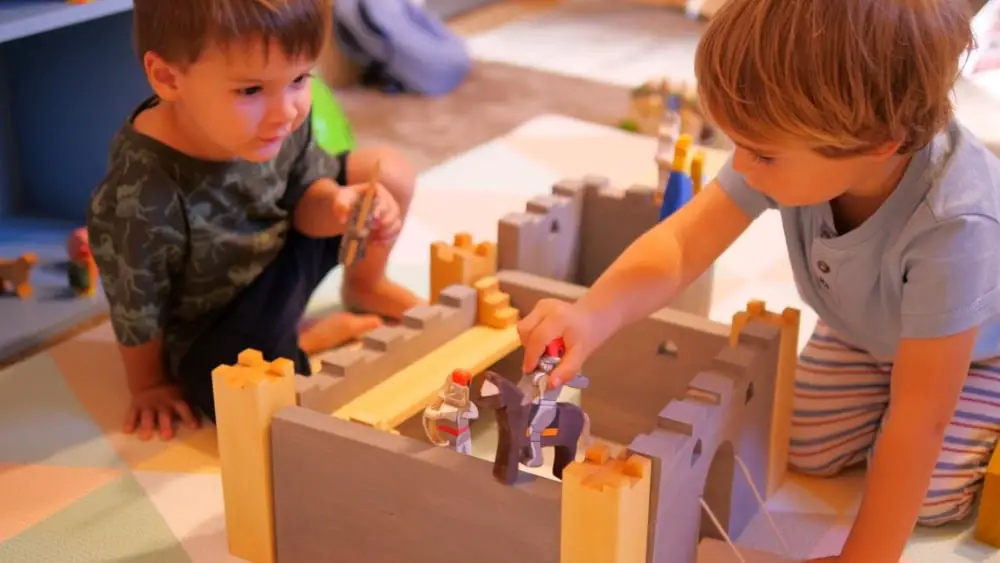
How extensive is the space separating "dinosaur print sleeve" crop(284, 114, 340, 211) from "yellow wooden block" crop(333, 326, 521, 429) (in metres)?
0.26

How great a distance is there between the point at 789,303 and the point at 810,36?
693 millimetres

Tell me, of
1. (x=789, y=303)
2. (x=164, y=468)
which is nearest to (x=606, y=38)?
(x=789, y=303)

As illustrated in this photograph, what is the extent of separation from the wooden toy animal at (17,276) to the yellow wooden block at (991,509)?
104cm

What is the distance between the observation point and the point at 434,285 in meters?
1.20

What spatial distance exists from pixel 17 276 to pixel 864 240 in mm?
964

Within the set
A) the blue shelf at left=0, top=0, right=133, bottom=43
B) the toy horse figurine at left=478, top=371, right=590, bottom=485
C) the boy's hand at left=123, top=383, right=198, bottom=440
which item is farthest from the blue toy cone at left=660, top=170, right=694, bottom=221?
the blue shelf at left=0, top=0, right=133, bottom=43

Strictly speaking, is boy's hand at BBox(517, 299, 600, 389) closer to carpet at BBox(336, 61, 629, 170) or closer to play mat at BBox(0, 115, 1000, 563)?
play mat at BBox(0, 115, 1000, 563)

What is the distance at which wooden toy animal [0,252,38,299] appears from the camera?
4.49 feet

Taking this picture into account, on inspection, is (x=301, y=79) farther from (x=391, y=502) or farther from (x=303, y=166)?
(x=391, y=502)

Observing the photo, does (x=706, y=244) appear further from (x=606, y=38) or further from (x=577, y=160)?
(x=606, y=38)

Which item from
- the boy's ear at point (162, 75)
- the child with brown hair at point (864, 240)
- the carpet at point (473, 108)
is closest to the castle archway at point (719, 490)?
the child with brown hair at point (864, 240)

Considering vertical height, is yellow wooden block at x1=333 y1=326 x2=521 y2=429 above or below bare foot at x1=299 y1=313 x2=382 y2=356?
above

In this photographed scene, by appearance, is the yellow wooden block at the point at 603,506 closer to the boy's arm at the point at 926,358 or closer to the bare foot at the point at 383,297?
the boy's arm at the point at 926,358

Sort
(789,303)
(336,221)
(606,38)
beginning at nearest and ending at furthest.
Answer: (336,221), (789,303), (606,38)
